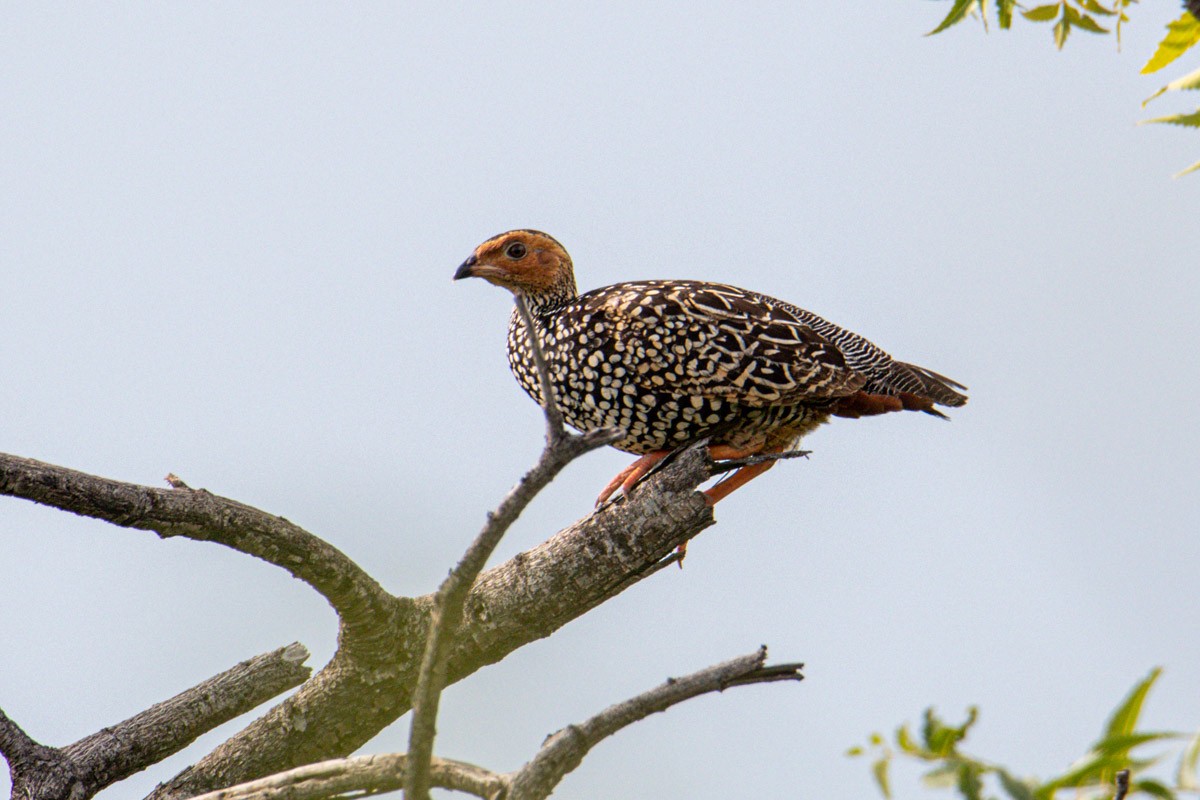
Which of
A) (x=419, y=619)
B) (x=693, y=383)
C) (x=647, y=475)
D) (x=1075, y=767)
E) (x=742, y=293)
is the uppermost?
(x=742, y=293)

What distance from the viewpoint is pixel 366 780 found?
3.77 m

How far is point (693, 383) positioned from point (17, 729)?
343 cm

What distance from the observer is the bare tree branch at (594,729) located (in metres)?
3.54

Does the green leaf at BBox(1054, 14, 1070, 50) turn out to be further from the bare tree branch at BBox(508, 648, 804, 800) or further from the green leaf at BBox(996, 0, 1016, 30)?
the bare tree branch at BBox(508, 648, 804, 800)

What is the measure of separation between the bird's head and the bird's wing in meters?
0.69

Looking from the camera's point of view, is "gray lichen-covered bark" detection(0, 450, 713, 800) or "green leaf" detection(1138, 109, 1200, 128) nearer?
"green leaf" detection(1138, 109, 1200, 128)

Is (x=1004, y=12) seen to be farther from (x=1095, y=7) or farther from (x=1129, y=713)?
(x=1129, y=713)

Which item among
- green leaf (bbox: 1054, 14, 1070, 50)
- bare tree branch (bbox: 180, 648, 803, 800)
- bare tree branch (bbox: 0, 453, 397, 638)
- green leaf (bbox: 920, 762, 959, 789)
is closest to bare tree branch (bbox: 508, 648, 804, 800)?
bare tree branch (bbox: 180, 648, 803, 800)

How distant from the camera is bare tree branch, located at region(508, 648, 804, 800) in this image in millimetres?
3537

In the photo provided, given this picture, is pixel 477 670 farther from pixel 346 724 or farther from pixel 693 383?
pixel 693 383

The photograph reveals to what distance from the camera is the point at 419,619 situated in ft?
18.6

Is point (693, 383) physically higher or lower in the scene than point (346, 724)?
higher

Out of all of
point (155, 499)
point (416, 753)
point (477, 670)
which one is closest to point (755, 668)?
point (416, 753)

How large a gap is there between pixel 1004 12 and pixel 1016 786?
5.81 ft
